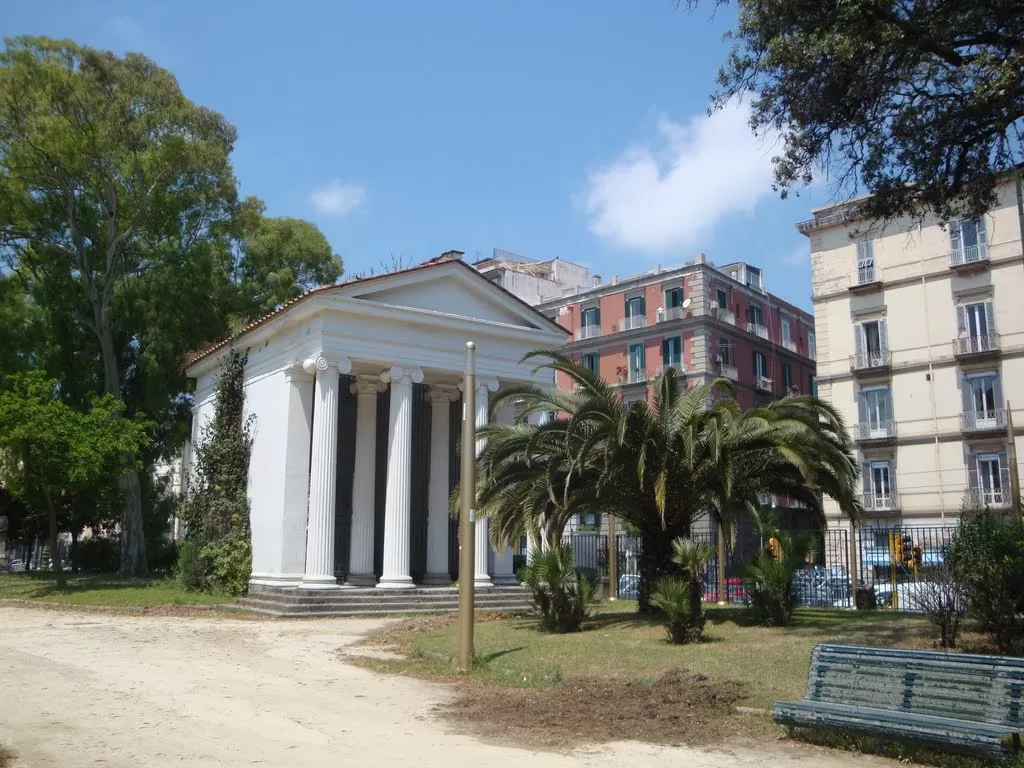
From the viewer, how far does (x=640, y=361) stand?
4891 centimetres

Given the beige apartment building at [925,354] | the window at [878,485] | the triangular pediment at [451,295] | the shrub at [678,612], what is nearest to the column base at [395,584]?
the triangular pediment at [451,295]

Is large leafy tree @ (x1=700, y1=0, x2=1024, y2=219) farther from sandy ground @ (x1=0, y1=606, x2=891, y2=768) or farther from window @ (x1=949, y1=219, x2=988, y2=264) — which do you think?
window @ (x1=949, y1=219, x2=988, y2=264)

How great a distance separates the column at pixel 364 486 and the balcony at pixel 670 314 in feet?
85.9

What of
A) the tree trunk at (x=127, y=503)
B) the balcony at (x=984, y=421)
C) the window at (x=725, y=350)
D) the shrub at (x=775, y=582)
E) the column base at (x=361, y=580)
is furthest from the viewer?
the window at (x=725, y=350)

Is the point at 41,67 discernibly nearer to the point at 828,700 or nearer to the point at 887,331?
the point at 828,700

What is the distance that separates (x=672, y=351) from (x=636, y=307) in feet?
11.2

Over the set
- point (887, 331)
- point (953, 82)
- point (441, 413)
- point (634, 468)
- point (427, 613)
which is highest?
point (887, 331)

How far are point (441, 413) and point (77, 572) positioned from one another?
19973 mm

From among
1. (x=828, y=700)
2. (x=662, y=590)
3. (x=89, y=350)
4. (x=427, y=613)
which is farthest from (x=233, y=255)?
(x=828, y=700)

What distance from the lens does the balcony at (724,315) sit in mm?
47625

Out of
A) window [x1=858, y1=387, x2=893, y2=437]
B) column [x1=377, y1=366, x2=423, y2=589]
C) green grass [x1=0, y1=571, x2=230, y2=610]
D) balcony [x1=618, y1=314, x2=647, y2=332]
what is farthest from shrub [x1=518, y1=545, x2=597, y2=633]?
balcony [x1=618, y1=314, x2=647, y2=332]

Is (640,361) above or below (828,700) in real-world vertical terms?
above

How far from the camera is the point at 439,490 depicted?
24.8m

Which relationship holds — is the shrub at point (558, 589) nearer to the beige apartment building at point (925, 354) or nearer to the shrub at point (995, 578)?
the shrub at point (995, 578)
